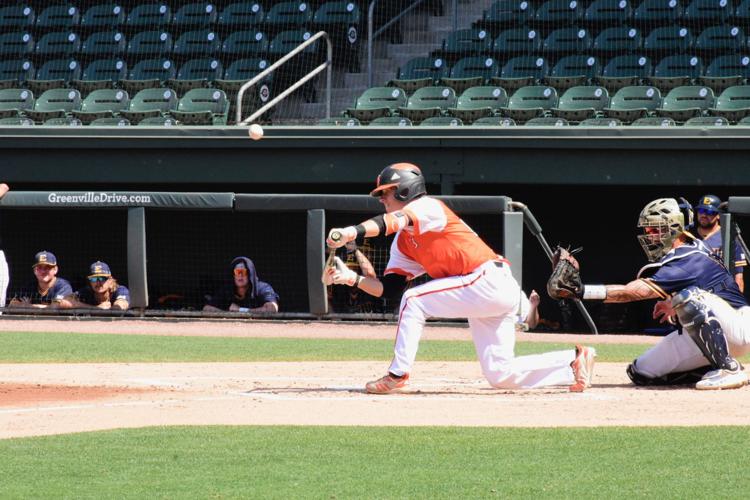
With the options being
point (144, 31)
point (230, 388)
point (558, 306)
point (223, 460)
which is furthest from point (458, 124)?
point (223, 460)

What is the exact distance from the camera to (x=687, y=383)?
7.33m

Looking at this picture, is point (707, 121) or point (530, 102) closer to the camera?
point (707, 121)

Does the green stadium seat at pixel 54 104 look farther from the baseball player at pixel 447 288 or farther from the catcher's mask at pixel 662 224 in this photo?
the catcher's mask at pixel 662 224

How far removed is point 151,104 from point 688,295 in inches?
406

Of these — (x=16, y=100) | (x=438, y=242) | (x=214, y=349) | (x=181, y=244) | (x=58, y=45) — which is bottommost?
(x=214, y=349)

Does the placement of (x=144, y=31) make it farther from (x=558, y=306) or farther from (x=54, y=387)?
(x=54, y=387)

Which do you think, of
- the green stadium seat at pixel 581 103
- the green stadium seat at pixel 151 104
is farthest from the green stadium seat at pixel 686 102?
the green stadium seat at pixel 151 104

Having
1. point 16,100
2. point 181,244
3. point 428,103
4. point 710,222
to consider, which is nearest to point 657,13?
point 428,103

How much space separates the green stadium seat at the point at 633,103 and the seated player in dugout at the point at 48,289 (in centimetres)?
645

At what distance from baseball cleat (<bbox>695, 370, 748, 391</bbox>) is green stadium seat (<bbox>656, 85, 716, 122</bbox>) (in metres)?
7.01

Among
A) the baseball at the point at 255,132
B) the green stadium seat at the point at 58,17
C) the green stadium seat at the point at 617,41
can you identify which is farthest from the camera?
the green stadium seat at the point at 58,17

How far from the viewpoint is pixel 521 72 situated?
15242 mm

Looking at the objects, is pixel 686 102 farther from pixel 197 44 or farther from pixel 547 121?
pixel 197 44

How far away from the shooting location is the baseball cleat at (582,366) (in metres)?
6.75
